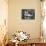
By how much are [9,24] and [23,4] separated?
75 cm

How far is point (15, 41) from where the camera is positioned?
322 centimetres

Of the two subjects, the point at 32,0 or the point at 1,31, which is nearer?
the point at 1,31

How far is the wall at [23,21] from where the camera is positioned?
Answer: 4367 mm

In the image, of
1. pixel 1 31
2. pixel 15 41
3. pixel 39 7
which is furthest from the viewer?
pixel 39 7

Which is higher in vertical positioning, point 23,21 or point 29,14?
point 29,14

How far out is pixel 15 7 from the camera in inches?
174

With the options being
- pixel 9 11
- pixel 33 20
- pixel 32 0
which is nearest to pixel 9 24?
pixel 9 11

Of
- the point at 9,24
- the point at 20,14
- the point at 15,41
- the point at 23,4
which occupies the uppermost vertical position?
the point at 23,4

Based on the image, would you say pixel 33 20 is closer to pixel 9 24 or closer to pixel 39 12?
pixel 39 12

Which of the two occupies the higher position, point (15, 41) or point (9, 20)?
point (9, 20)

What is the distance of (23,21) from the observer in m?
4.40

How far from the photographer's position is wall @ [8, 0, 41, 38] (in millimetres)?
4367

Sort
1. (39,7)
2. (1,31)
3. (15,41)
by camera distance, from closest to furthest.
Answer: (15,41)
(1,31)
(39,7)

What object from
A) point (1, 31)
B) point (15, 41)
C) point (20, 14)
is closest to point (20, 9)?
point (20, 14)
